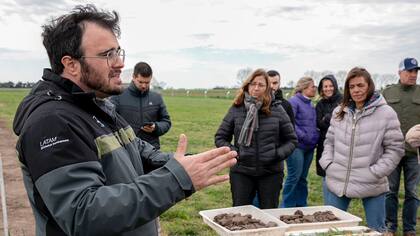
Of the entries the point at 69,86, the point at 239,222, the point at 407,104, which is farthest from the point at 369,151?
the point at 69,86

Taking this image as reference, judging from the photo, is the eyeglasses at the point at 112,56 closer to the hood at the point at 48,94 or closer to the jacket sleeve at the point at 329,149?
the hood at the point at 48,94

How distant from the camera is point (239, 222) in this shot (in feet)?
12.2

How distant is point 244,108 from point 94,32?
3.28 metres

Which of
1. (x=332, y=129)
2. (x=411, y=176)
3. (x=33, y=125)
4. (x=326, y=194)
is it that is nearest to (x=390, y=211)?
(x=411, y=176)

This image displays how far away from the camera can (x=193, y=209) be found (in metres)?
7.11

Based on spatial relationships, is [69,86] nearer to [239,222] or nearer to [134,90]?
[239,222]

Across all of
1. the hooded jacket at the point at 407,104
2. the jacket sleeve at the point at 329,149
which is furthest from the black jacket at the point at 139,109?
the hooded jacket at the point at 407,104

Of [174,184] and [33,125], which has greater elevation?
[33,125]

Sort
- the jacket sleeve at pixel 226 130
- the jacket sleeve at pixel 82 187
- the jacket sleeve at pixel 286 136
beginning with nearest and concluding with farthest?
the jacket sleeve at pixel 82 187
the jacket sleeve at pixel 286 136
the jacket sleeve at pixel 226 130

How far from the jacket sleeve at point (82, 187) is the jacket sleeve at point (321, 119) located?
4.88 meters

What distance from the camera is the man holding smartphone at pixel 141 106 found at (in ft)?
18.4

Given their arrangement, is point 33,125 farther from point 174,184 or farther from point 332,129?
point 332,129

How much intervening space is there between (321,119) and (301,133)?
366 mm

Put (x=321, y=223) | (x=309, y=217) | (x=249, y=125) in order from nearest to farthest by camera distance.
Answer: (x=321, y=223)
(x=309, y=217)
(x=249, y=125)
